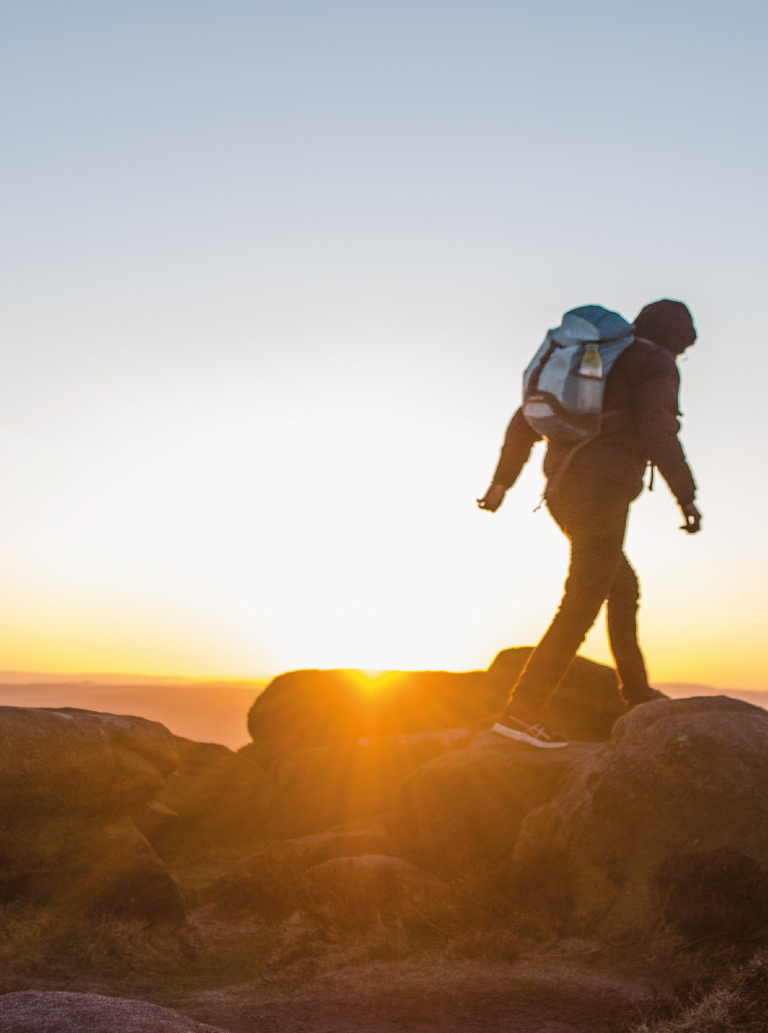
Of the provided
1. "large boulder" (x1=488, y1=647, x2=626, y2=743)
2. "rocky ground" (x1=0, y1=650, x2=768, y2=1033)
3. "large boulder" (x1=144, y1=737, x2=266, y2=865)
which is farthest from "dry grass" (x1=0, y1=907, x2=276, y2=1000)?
"large boulder" (x1=488, y1=647, x2=626, y2=743)

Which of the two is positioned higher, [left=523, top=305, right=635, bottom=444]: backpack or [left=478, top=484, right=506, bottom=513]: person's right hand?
[left=523, top=305, right=635, bottom=444]: backpack

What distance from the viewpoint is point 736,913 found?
15.0 feet

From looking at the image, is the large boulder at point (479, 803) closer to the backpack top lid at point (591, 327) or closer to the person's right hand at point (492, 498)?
the person's right hand at point (492, 498)

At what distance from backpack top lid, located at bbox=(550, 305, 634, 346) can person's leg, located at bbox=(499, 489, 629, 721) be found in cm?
119

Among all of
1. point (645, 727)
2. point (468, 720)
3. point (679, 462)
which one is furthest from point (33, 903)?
point (468, 720)

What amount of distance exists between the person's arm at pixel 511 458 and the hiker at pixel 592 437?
491 mm

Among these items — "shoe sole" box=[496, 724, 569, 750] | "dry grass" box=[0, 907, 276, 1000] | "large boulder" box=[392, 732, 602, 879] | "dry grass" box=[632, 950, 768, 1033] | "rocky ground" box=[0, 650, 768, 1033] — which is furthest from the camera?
"shoe sole" box=[496, 724, 569, 750]

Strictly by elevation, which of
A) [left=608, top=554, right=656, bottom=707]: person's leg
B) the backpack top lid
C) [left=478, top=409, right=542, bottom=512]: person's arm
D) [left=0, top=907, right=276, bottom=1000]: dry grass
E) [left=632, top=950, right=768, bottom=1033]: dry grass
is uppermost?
the backpack top lid

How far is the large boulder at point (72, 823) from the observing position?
591cm

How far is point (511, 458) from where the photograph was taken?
268 inches

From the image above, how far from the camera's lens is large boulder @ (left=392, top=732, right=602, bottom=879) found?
6.24m

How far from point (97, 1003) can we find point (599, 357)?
4.96 meters

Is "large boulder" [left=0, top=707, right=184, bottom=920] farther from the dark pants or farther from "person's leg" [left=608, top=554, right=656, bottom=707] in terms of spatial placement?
"person's leg" [left=608, top=554, right=656, bottom=707]

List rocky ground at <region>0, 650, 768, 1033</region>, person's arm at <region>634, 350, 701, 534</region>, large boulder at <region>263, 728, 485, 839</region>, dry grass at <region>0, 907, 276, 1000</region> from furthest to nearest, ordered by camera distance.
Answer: large boulder at <region>263, 728, 485, 839</region> → person's arm at <region>634, 350, 701, 534</region> → dry grass at <region>0, 907, 276, 1000</region> → rocky ground at <region>0, 650, 768, 1033</region>
